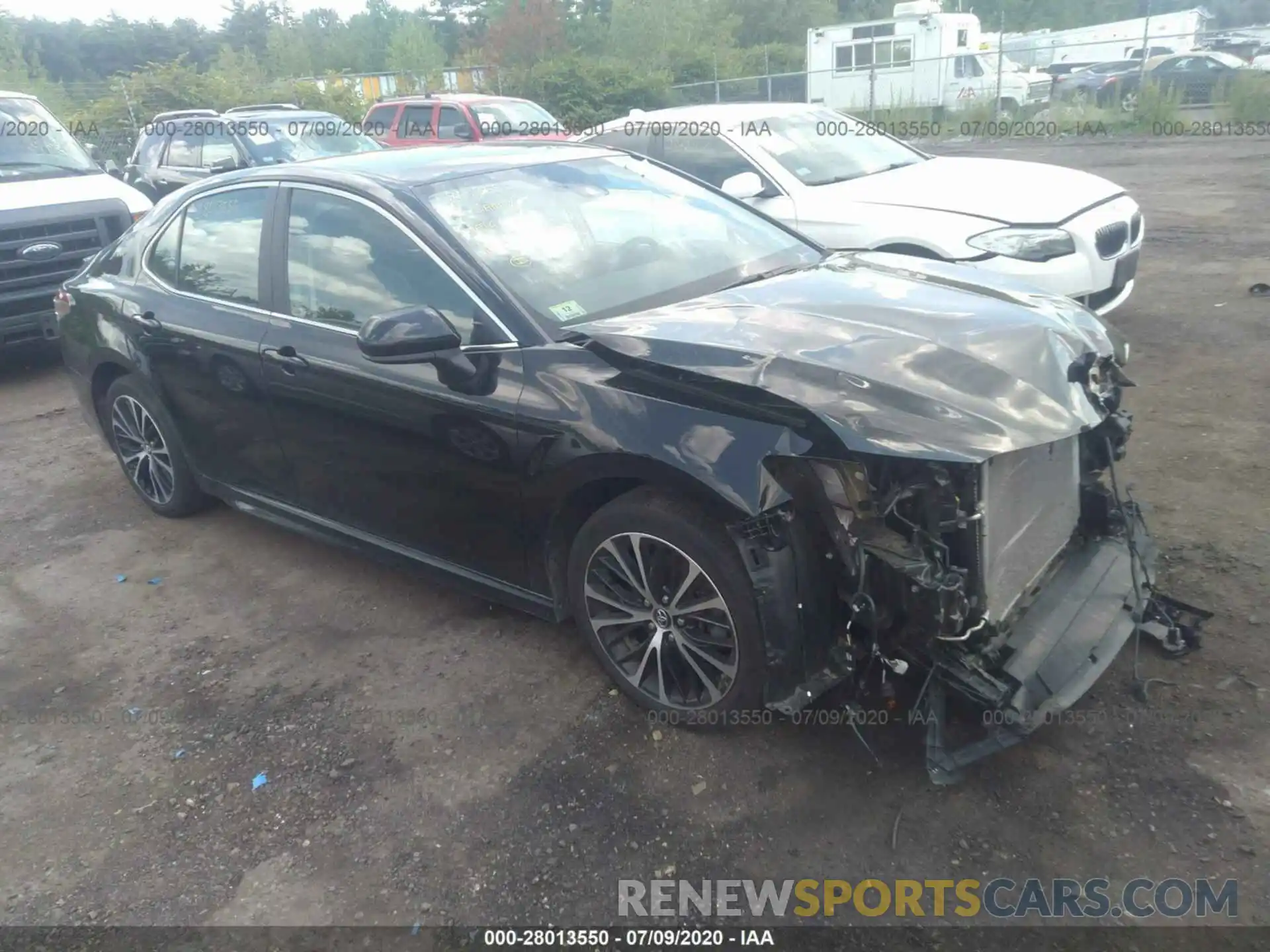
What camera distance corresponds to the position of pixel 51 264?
7.76 metres

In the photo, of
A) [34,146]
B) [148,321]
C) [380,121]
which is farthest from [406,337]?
[380,121]

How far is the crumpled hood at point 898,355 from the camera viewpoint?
8.32 feet

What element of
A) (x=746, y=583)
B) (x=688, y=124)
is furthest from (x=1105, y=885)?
(x=688, y=124)

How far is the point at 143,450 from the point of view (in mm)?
5020

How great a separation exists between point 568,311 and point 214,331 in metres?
1.83

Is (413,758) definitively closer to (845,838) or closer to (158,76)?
(845,838)

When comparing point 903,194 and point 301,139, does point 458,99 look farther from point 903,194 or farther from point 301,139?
point 903,194

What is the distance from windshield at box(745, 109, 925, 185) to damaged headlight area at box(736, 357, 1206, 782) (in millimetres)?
4270

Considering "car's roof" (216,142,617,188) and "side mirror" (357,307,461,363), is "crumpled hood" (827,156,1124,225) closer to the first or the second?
"car's roof" (216,142,617,188)

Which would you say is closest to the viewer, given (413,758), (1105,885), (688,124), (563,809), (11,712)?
(1105,885)

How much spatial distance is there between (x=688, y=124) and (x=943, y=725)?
578 cm

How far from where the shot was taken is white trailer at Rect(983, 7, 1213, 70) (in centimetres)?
2814

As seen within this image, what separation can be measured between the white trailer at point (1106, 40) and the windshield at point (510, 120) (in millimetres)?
16555

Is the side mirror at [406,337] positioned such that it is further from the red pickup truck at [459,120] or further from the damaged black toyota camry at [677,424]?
the red pickup truck at [459,120]
